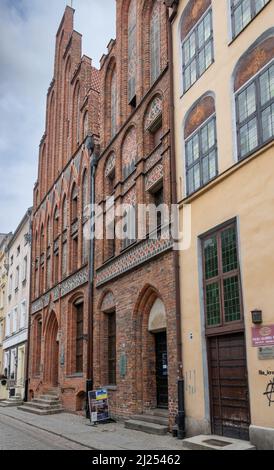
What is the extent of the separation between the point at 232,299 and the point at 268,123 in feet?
12.3

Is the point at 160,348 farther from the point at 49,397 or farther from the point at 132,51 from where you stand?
the point at 132,51

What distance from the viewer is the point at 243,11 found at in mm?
11547

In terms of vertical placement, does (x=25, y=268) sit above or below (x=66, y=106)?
below

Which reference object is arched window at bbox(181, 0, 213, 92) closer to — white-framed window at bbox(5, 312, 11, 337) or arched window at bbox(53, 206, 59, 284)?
arched window at bbox(53, 206, 59, 284)

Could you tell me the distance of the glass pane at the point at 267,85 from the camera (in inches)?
405

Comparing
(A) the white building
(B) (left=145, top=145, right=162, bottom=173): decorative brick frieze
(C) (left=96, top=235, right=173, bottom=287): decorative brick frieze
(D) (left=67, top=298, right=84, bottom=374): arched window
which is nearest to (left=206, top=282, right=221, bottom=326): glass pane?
(C) (left=96, top=235, right=173, bottom=287): decorative brick frieze

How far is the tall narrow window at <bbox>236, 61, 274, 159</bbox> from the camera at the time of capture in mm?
10297

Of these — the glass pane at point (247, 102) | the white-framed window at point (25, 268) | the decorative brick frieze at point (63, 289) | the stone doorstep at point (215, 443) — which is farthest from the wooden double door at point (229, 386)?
the white-framed window at point (25, 268)

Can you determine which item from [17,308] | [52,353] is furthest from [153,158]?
[17,308]

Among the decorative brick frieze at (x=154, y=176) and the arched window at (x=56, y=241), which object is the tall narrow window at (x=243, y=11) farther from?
the arched window at (x=56, y=241)

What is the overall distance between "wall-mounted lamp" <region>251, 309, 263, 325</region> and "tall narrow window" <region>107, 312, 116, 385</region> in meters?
8.91

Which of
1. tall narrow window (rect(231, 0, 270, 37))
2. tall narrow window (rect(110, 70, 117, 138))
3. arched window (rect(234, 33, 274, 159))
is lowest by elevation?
arched window (rect(234, 33, 274, 159))

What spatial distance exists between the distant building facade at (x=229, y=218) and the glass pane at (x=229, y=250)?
0.9 inches

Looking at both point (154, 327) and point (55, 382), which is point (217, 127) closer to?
point (154, 327)
